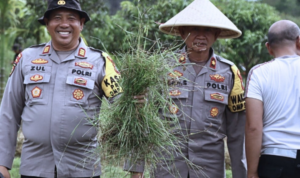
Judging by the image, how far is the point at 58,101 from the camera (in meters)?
3.83

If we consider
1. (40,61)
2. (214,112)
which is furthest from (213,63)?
(40,61)

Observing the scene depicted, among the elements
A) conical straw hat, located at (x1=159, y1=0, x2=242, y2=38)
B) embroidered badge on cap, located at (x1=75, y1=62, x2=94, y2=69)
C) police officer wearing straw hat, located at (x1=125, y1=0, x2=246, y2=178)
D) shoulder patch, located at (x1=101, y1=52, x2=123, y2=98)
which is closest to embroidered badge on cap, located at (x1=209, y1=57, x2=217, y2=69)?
police officer wearing straw hat, located at (x1=125, y1=0, x2=246, y2=178)

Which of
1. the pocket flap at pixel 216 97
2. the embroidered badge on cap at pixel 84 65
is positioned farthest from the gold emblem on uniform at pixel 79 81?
the pocket flap at pixel 216 97

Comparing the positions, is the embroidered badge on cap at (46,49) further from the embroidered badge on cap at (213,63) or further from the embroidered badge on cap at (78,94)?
the embroidered badge on cap at (213,63)

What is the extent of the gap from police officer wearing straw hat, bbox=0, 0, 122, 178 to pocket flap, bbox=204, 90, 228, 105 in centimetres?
75

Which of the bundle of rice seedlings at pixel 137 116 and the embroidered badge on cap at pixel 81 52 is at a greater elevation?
the embroidered badge on cap at pixel 81 52

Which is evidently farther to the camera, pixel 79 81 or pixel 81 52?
pixel 81 52

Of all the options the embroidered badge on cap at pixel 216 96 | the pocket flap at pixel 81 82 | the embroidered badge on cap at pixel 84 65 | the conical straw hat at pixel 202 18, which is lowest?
the embroidered badge on cap at pixel 216 96

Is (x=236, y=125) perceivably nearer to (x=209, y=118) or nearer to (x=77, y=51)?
(x=209, y=118)

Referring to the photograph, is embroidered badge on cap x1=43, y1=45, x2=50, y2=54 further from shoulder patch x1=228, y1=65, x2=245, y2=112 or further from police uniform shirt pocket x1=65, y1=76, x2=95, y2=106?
shoulder patch x1=228, y1=65, x2=245, y2=112

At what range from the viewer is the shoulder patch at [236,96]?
13.7 ft

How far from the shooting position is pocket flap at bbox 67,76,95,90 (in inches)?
152

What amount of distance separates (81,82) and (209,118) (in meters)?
1.05

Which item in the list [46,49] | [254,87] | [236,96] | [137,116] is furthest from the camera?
[236,96]
